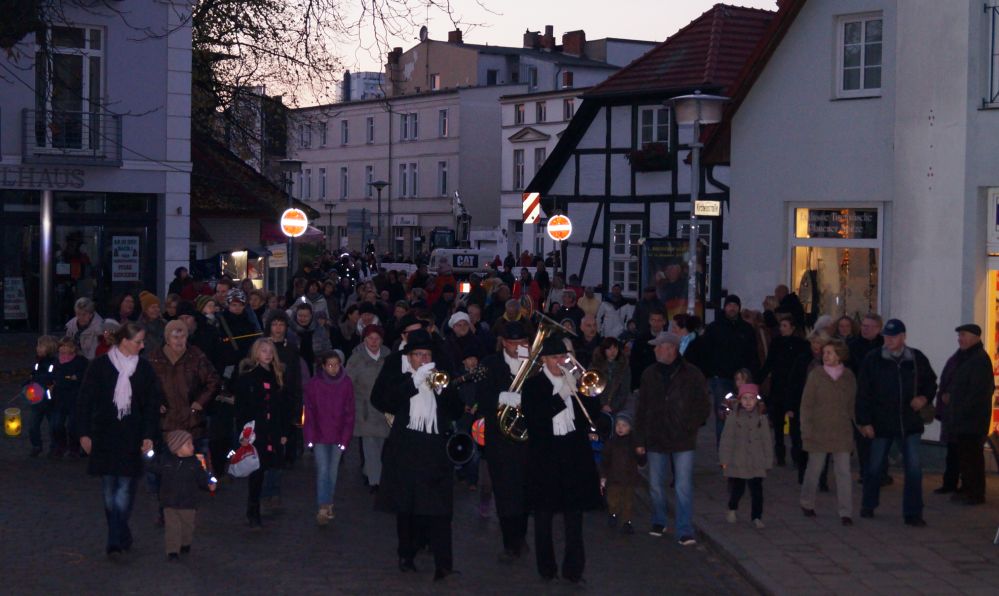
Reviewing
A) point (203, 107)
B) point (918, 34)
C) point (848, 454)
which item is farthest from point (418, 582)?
point (203, 107)

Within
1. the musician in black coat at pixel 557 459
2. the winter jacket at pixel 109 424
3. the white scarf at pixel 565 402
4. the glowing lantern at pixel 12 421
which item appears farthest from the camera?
the glowing lantern at pixel 12 421

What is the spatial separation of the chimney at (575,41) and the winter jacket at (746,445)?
240 ft

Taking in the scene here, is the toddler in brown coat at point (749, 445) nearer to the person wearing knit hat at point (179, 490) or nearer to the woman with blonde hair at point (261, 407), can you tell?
the woman with blonde hair at point (261, 407)

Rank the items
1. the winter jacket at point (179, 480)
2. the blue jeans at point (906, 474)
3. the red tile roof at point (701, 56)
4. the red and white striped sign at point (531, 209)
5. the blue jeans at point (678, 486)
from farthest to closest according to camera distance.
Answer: the red tile roof at point (701, 56) → the red and white striped sign at point (531, 209) → the blue jeans at point (906, 474) → the blue jeans at point (678, 486) → the winter jacket at point (179, 480)

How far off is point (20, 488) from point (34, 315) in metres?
14.8

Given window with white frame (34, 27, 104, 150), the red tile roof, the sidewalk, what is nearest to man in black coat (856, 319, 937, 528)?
the sidewalk

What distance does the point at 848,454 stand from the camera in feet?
38.6

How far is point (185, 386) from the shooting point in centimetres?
1089

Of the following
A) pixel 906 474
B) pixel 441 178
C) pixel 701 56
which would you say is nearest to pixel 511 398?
pixel 906 474

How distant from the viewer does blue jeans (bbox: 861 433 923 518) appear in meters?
11.4

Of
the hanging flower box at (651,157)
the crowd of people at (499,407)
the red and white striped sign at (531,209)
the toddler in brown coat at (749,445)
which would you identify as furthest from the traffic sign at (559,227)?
the toddler in brown coat at (749,445)

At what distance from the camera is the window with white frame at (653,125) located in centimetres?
3503

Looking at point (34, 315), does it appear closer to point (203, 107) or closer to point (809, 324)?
point (203, 107)

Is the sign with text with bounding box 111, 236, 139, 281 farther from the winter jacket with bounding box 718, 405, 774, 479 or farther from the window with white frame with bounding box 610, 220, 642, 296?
the winter jacket with bounding box 718, 405, 774, 479
